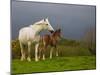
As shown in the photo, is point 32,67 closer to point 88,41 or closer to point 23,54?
point 23,54

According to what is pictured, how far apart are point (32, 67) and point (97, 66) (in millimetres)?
917

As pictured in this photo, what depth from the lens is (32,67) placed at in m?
2.71

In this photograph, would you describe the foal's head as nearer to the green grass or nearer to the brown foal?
the brown foal

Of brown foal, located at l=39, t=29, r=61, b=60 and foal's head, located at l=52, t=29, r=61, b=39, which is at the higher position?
foal's head, located at l=52, t=29, r=61, b=39

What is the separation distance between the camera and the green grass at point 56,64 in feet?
8.69

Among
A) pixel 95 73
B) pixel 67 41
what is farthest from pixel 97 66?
pixel 67 41

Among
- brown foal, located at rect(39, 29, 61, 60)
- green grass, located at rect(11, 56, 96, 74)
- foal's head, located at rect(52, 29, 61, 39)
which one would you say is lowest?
green grass, located at rect(11, 56, 96, 74)

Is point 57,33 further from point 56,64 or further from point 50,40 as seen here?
point 56,64

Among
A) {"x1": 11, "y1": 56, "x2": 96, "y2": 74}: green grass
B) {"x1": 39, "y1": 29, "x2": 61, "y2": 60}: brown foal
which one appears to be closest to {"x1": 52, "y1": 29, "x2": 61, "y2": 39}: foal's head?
{"x1": 39, "y1": 29, "x2": 61, "y2": 60}: brown foal

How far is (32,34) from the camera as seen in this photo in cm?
275

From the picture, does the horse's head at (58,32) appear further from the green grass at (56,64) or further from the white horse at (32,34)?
the green grass at (56,64)

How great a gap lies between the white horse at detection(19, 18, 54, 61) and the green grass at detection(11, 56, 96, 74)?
76 mm

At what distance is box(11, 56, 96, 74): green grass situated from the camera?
2648mm

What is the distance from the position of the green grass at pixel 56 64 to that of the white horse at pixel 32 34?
0.25 ft
